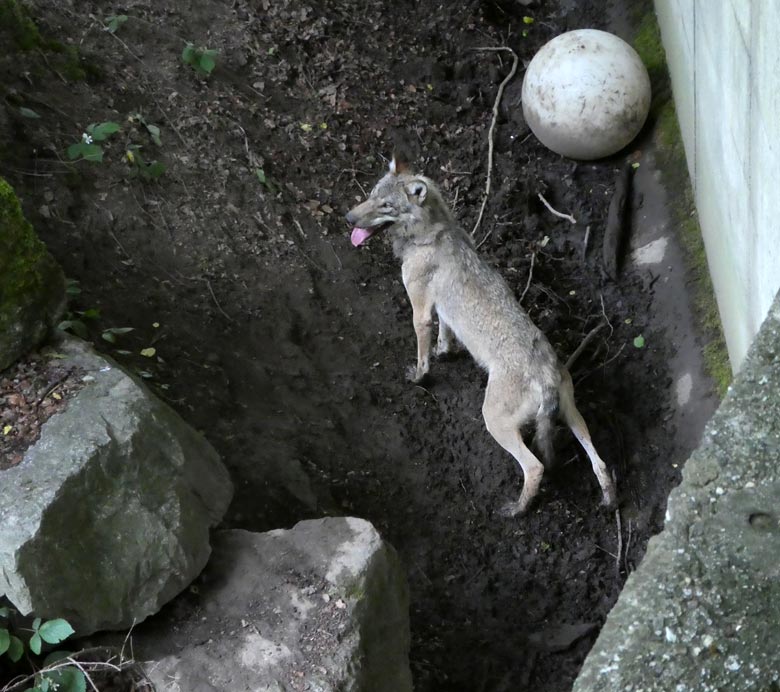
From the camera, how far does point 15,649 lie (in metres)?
3.54

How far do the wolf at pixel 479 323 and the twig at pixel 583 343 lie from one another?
0.67 m

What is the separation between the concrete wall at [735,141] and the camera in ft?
11.7

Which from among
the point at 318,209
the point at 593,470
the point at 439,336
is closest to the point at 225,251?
the point at 318,209

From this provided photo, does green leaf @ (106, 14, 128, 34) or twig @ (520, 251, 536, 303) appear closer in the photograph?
twig @ (520, 251, 536, 303)

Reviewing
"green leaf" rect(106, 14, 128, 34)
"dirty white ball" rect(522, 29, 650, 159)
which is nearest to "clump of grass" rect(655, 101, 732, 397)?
"dirty white ball" rect(522, 29, 650, 159)

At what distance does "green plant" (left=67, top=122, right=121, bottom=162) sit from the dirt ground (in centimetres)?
17

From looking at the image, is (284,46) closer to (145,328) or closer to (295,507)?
(145,328)

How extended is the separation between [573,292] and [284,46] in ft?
12.3

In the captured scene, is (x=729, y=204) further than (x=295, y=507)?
No

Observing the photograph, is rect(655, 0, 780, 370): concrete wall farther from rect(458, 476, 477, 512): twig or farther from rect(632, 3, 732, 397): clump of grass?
rect(458, 476, 477, 512): twig

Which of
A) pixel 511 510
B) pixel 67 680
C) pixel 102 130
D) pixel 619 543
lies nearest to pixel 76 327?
pixel 102 130

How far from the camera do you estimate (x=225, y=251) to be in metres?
6.45

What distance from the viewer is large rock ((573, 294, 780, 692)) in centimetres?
197

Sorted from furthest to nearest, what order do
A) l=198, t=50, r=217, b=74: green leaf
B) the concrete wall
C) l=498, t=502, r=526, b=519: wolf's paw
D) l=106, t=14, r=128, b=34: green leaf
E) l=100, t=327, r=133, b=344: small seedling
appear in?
l=198, t=50, r=217, b=74: green leaf → l=106, t=14, r=128, b=34: green leaf → l=498, t=502, r=526, b=519: wolf's paw → l=100, t=327, r=133, b=344: small seedling → the concrete wall
